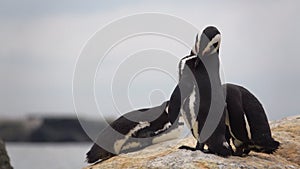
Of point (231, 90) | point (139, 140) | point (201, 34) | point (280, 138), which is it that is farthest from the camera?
point (139, 140)

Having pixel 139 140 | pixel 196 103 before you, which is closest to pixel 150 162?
pixel 196 103

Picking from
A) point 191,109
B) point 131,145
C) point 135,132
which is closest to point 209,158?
point 191,109

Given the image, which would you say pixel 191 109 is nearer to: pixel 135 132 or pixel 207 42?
pixel 207 42

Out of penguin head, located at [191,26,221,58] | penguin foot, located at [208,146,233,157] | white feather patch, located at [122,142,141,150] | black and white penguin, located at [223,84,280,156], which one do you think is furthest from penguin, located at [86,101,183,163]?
penguin head, located at [191,26,221,58]

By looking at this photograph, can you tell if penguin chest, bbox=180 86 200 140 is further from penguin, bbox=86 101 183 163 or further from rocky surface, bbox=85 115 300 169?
penguin, bbox=86 101 183 163

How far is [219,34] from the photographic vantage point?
812cm

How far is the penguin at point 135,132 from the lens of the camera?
11430 millimetres

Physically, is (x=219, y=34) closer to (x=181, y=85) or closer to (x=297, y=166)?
(x=181, y=85)

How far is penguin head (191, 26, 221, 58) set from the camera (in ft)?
26.3

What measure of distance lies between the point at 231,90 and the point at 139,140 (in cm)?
344

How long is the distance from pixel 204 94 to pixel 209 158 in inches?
31.9

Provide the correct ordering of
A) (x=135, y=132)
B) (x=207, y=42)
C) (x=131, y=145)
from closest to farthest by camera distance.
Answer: (x=207, y=42), (x=131, y=145), (x=135, y=132)

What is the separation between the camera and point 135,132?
11.8 metres

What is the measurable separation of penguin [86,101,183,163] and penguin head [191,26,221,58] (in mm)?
3253
